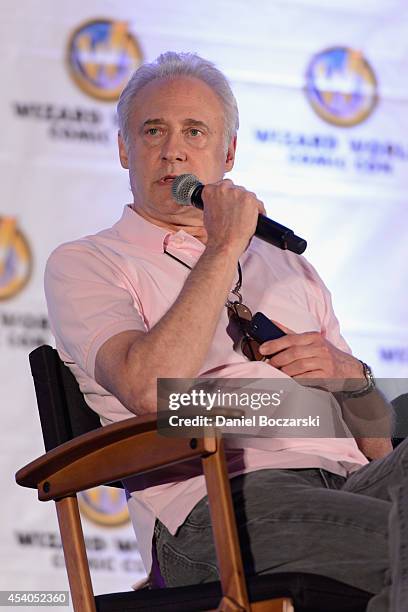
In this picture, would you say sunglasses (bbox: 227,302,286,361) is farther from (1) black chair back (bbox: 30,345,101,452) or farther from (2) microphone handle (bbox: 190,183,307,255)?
(1) black chair back (bbox: 30,345,101,452)

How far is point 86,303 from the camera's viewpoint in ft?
6.08

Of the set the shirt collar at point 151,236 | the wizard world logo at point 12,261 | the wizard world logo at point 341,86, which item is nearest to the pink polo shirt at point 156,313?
the shirt collar at point 151,236

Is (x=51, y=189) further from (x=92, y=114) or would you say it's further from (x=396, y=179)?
(x=396, y=179)

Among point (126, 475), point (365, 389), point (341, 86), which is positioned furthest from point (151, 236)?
point (341, 86)

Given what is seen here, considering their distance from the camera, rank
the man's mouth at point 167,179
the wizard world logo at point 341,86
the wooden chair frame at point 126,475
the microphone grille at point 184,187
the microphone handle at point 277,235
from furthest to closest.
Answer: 1. the wizard world logo at point 341,86
2. the man's mouth at point 167,179
3. the microphone grille at point 184,187
4. the microphone handle at point 277,235
5. the wooden chair frame at point 126,475

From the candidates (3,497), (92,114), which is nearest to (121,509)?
(3,497)

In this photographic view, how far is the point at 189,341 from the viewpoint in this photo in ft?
5.73

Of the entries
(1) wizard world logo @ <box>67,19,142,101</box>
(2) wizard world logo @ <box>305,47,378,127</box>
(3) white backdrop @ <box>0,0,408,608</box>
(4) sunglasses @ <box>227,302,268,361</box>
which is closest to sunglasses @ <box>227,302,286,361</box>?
(4) sunglasses @ <box>227,302,268,361</box>

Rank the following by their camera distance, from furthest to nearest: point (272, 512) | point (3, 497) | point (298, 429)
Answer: point (3, 497)
point (298, 429)
point (272, 512)

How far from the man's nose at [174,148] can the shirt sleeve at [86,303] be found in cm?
27

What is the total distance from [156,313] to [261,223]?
0.23 meters

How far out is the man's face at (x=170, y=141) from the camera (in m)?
2.13

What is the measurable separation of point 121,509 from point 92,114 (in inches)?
38.4

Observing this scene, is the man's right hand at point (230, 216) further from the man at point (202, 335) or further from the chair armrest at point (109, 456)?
the chair armrest at point (109, 456)
